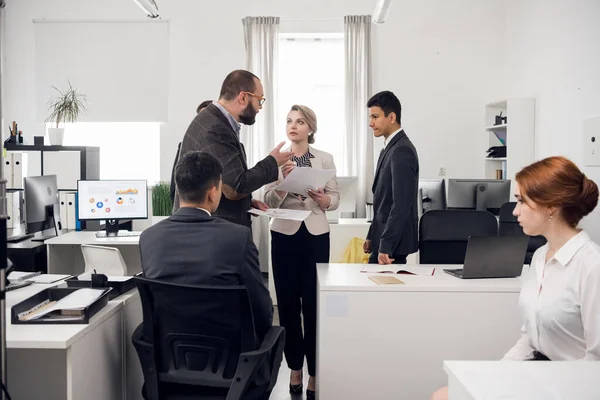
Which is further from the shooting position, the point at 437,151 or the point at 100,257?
the point at 437,151

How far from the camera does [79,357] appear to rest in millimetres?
1734

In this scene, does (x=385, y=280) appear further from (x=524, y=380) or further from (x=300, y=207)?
(x=524, y=380)

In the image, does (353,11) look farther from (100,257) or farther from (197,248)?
(197,248)

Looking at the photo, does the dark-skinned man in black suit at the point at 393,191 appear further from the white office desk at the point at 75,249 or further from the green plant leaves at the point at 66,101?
the green plant leaves at the point at 66,101

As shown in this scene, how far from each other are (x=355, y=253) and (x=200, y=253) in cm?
281

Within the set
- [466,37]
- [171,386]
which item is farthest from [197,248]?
[466,37]

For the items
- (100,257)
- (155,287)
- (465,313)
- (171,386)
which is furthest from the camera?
(100,257)

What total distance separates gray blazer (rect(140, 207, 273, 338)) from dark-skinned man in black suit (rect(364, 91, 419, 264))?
1055 millimetres

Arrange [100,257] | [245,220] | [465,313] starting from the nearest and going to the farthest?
1. [465,313]
2. [245,220]
3. [100,257]

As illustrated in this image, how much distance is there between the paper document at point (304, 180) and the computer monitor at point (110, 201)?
6.99 ft

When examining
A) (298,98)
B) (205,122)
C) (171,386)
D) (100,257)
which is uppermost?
(298,98)

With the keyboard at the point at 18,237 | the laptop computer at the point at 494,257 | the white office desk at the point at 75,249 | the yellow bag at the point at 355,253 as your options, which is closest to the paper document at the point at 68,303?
the laptop computer at the point at 494,257

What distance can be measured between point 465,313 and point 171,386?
1237 mm

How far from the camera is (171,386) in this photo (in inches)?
73.5
